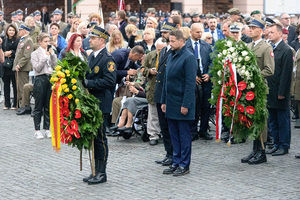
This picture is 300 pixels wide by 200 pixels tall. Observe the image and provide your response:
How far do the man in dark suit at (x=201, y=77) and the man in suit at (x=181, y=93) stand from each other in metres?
2.61

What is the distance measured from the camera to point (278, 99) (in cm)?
1021

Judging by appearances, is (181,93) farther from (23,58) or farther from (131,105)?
(23,58)

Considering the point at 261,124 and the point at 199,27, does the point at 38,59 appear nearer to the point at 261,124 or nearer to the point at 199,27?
the point at 199,27

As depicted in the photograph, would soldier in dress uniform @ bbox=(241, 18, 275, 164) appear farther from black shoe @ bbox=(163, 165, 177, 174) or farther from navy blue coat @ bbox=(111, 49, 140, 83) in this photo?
navy blue coat @ bbox=(111, 49, 140, 83)

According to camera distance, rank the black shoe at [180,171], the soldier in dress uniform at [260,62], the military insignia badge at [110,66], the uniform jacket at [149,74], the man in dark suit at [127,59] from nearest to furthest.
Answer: the military insignia badge at [110,66], the black shoe at [180,171], the soldier in dress uniform at [260,62], the uniform jacket at [149,74], the man in dark suit at [127,59]

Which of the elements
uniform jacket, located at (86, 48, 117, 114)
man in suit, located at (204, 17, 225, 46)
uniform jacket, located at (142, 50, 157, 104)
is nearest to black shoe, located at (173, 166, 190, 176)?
uniform jacket, located at (86, 48, 117, 114)

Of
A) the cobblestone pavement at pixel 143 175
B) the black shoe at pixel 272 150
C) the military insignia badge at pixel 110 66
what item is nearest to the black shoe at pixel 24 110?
the cobblestone pavement at pixel 143 175

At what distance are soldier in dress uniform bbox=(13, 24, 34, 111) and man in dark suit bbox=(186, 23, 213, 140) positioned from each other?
5385mm

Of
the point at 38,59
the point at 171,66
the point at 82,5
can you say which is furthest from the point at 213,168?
the point at 82,5

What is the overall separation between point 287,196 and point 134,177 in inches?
89.8

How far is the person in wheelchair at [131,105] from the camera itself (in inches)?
463

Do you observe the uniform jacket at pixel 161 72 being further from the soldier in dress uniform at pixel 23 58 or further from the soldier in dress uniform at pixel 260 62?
the soldier in dress uniform at pixel 23 58

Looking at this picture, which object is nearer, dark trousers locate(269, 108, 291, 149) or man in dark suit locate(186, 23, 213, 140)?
dark trousers locate(269, 108, 291, 149)

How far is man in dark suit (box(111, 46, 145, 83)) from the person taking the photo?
39.7ft
